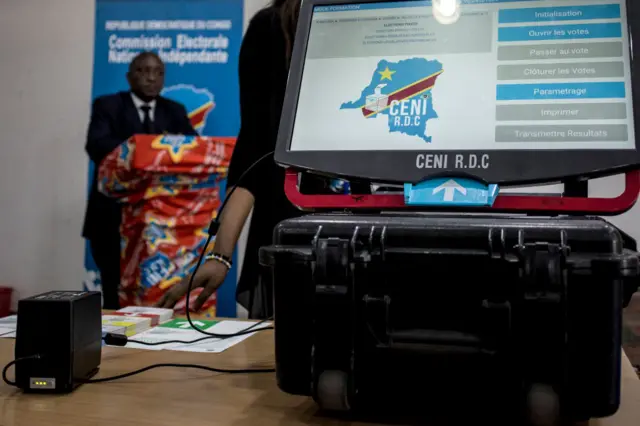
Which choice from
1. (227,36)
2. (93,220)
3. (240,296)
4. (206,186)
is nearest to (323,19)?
(240,296)

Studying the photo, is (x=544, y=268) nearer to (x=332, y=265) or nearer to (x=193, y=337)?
(x=332, y=265)

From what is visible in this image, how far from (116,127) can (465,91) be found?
2.42m

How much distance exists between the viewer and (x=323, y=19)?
2.19 feet

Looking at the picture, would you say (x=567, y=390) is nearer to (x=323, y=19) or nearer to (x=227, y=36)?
(x=323, y=19)

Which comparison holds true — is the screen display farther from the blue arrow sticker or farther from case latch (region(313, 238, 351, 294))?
case latch (region(313, 238, 351, 294))

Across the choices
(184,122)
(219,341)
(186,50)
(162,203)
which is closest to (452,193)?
(219,341)

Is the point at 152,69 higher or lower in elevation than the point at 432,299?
higher

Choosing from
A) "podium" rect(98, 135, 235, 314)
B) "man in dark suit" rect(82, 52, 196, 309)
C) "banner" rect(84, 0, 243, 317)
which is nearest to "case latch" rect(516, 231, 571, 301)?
"podium" rect(98, 135, 235, 314)

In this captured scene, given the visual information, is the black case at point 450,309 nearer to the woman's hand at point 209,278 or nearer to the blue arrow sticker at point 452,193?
the blue arrow sticker at point 452,193

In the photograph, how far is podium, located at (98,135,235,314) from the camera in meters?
2.24

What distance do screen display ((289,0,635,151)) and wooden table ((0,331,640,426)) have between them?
252 mm

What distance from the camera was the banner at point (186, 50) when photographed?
272 cm

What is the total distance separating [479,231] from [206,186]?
2.00 meters

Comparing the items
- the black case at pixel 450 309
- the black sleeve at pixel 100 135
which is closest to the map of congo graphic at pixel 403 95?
the black case at pixel 450 309
